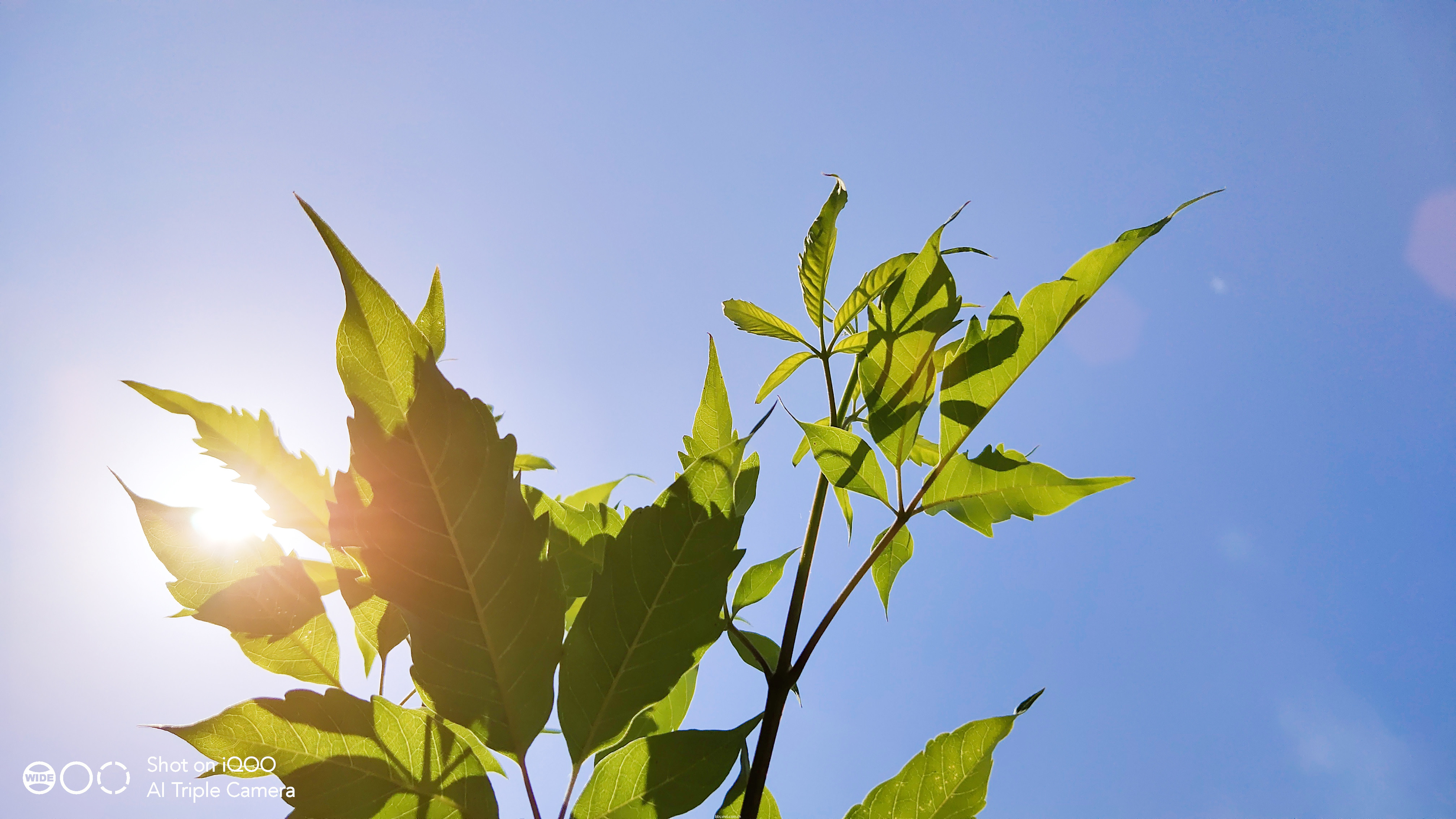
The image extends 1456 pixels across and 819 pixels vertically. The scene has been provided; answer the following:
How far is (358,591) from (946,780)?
0.45m

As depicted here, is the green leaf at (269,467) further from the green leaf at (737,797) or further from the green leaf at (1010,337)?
Result: the green leaf at (1010,337)

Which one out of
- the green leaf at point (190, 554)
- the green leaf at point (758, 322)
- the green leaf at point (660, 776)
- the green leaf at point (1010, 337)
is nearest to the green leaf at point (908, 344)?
the green leaf at point (1010, 337)

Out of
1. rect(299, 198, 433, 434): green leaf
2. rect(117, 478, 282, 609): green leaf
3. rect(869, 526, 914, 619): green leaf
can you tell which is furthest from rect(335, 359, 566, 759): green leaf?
rect(869, 526, 914, 619): green leaf

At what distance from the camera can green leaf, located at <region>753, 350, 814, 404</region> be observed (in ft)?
2.25

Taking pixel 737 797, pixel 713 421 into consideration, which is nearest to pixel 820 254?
pixel 713 421

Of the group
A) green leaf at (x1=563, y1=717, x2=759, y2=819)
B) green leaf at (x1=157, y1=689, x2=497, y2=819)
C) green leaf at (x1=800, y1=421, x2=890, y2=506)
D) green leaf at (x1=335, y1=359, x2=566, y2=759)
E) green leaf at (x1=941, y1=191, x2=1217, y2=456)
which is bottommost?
green leaf at (x1=563, y1=717, x2=759, y2=819)

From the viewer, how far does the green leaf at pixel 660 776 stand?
1.40 feet

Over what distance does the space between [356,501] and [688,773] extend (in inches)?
10.1

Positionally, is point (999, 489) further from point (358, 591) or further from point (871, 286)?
point (358, 591)

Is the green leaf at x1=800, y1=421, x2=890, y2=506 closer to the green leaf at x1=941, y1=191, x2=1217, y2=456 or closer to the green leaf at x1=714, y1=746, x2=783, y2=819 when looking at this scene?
the green leaf at x1=941, y1=191, x2=1217, y2=456

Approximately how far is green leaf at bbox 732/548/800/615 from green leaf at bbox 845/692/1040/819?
21 centimetres

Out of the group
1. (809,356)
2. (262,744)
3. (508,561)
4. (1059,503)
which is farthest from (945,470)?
(262,744)

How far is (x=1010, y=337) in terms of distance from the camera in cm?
52

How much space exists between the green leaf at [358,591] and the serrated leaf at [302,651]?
2 centimetres
